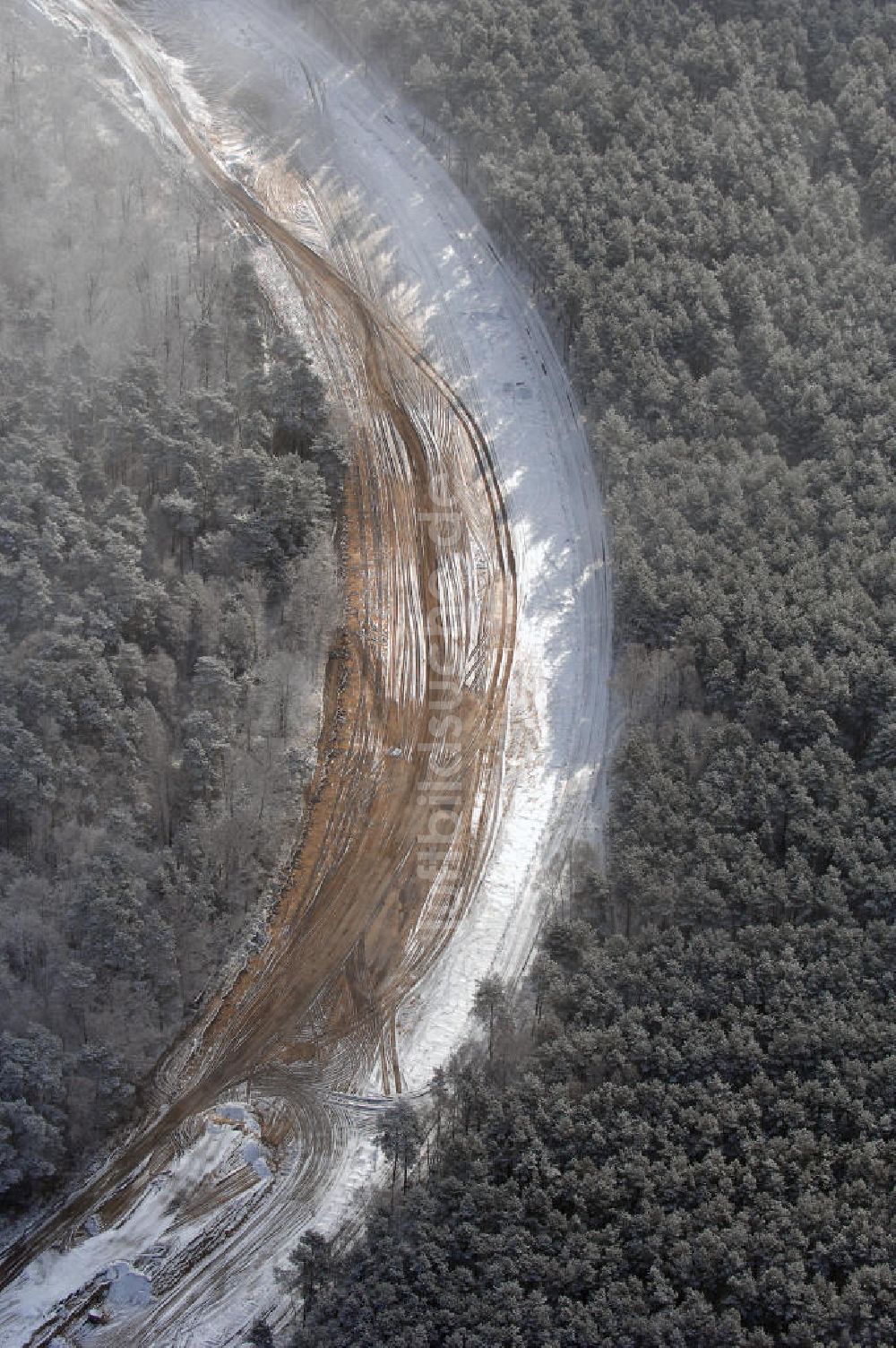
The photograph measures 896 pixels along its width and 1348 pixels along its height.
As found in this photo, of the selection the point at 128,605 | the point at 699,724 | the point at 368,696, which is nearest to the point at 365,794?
the point at 368,696

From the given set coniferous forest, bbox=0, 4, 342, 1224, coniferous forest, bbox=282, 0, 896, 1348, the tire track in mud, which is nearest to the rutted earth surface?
the tire track in mud

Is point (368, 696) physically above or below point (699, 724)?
below

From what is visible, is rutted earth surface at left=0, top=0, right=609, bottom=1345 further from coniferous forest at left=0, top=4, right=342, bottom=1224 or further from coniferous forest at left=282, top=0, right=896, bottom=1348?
coniferous forest at left=282, top=0, right=896, bottom=1348

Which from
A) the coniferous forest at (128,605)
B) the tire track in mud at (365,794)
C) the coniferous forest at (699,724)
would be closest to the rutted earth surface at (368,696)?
the tire track in mud at (365,794)

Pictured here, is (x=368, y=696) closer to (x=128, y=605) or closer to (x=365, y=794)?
(x=365, y=794)

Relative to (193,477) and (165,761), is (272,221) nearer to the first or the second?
(193,477)

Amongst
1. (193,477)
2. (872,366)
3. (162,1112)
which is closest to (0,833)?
(162,1112)
